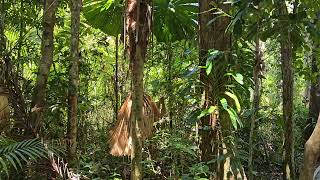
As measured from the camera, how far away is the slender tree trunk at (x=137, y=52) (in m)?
3.26

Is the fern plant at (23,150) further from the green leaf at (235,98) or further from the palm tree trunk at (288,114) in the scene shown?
the palm tree trunk at (288,114)

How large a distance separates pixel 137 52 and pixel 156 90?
2.74 metres

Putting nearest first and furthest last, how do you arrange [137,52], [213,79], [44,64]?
[137,52], [213,79], [44,64]

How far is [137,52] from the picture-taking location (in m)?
3.31

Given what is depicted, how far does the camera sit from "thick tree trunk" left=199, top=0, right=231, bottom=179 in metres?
4.09

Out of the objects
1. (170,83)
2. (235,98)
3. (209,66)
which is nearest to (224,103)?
(235,98)

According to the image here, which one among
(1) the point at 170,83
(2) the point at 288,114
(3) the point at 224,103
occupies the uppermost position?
(1) the point at 170,83

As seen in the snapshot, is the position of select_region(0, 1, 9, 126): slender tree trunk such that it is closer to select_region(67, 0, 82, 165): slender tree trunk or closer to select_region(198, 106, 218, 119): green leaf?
select_region(67, 0, 82, 165): slender tree trunk

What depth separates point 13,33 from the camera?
5742 millimetres

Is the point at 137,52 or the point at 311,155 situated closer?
the point at 311,155

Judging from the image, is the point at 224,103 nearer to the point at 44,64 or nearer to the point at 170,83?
Result: the point at 170,83

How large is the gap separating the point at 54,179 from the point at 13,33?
8.52 ft

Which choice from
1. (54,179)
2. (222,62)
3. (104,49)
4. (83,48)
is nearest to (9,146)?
(54,179)

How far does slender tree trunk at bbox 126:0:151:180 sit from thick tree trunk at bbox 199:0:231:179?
902mm
